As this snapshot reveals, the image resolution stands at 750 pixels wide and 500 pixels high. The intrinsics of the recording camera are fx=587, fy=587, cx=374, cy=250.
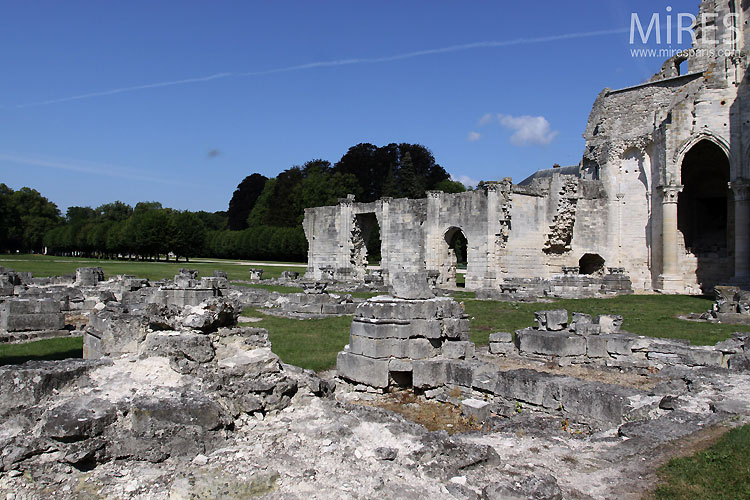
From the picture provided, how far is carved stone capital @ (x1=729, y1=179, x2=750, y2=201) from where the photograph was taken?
77.7 ft

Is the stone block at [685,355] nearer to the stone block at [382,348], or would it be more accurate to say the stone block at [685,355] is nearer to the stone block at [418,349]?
the stone block at [418,349]

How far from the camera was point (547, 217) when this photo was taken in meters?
28.8

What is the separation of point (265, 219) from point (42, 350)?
208ft

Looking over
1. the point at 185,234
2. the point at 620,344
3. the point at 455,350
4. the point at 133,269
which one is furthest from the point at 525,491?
the point at 185,234

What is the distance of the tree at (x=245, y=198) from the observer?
87.3m

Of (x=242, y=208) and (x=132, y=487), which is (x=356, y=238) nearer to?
(x=132, y=487)

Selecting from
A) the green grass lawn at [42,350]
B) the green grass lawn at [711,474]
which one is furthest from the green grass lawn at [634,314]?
the green grass lawn at [42,350]

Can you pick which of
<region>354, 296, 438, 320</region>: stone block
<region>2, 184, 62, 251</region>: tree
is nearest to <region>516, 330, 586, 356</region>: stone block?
<region>354, 296, 438, 320</region>: stone block

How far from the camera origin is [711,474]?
Result: 14.1 ft

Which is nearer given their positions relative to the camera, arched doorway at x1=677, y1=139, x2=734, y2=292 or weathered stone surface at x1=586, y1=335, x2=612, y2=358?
weathered stone surface at x1=586, y1=335, x2=612, y2=358

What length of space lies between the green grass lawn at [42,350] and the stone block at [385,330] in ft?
16.3

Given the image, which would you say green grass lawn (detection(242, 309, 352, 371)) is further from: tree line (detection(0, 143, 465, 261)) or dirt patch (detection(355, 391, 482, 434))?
tree line (detection(0, 143, 465, 261))

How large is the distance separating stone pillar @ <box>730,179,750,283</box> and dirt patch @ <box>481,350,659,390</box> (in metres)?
17.9

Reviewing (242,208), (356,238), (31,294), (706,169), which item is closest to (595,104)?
(706,169)
